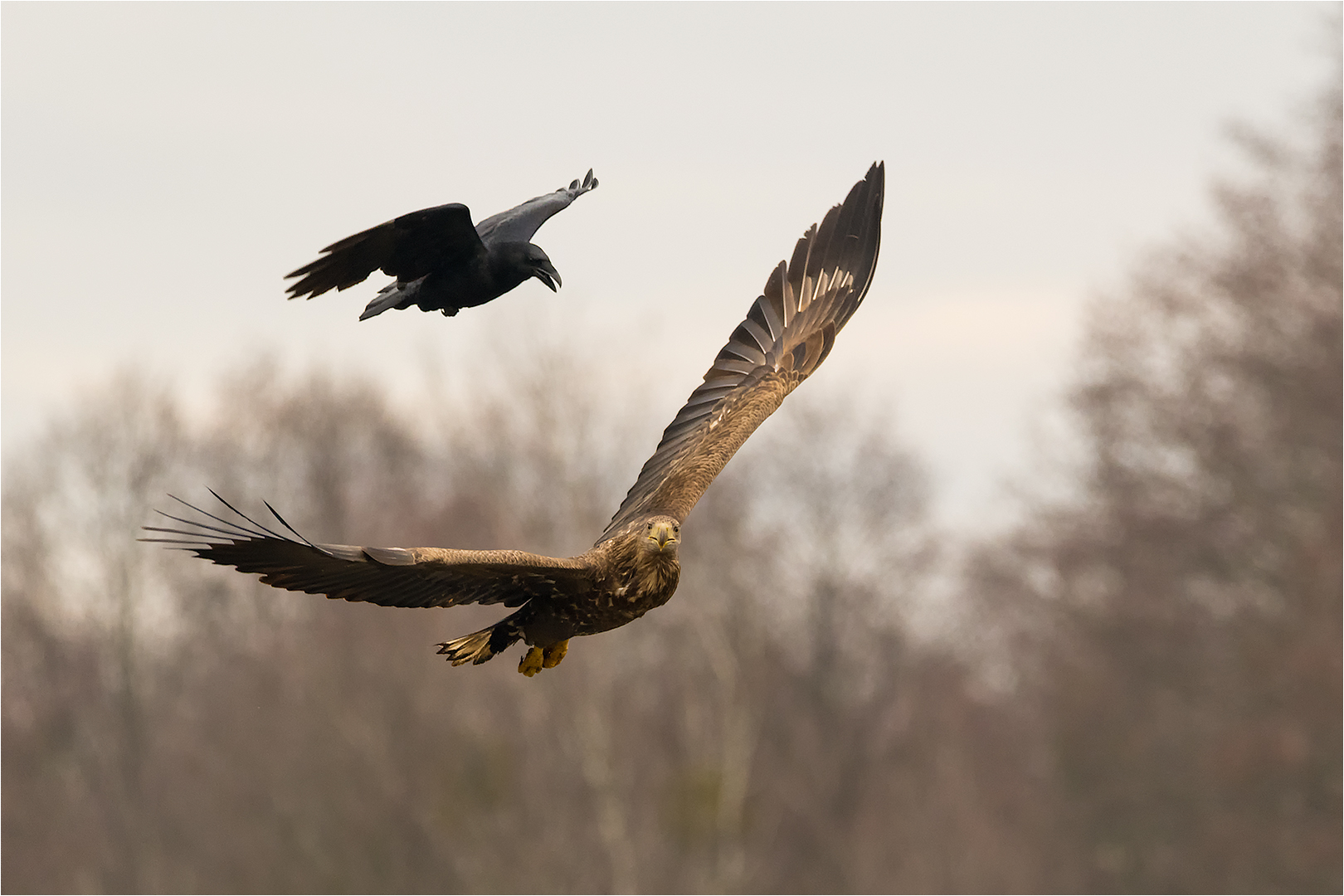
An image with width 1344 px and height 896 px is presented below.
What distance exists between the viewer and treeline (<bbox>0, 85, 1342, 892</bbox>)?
33781mm

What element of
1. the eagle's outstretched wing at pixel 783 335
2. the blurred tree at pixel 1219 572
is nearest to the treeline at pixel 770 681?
the blurred tree at pixel 1219 572

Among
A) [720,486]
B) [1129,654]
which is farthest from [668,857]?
[1129,654]

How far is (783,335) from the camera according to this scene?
1176cm

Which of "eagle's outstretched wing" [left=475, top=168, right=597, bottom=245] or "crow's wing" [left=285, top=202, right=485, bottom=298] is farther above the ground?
"eagle's outstretched wing" [left=475, top=168, right=597, bottom=245]

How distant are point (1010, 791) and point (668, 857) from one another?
9628 millimetres

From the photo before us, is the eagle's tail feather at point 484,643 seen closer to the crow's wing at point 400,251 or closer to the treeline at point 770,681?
the crow's wing at point 400,251

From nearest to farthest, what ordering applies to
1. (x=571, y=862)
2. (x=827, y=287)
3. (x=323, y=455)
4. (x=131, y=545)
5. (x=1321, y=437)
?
(x=827, y=287) < (x=1321, y=437) < (x=571, y=862) < (x=131, y=545) < (x=323, y=455)

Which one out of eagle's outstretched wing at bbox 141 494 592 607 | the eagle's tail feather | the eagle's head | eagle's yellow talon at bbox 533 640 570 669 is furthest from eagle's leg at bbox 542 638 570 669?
the eagle's head

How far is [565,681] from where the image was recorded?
116ft

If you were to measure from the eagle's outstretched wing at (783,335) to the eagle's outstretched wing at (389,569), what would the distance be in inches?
80.2

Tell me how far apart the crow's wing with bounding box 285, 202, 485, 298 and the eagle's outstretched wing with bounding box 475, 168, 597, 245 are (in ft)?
1.09

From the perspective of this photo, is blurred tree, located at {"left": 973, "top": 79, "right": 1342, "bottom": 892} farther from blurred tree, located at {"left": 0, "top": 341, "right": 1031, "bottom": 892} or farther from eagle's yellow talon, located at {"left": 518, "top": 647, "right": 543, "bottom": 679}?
eagle's yellow talon, located at {"left": 518, "top": 647, "right": 543, "bottom": 679}

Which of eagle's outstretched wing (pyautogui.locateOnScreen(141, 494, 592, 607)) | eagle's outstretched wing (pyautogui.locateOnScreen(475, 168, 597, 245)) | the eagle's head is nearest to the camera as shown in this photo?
eagle's outstretched wing (pyautogui.locateOnScreen(141, 494, 592, 607))

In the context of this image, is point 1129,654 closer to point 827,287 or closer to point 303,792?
point 303,792
